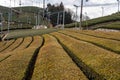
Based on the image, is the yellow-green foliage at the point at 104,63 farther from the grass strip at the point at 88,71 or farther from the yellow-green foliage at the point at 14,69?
the yellow-green foliage at the point at 14,69

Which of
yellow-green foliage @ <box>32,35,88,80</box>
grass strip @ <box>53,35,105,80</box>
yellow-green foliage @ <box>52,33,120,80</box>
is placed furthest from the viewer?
yellow-green foliage @ <box>32,35,88,80</box>

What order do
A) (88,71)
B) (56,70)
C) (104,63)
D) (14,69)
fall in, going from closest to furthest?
(88,71), (56,70), (104,63), (14,69)

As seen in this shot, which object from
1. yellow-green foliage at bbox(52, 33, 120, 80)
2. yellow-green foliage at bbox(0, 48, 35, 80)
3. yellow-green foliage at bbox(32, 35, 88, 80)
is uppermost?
yellow-green foliage at bbox(52, 33, 120, 80)

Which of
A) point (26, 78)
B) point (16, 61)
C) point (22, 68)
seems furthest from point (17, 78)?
point (16, 61)

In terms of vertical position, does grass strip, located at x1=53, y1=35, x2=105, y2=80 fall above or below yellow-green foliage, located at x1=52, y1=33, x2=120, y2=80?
below

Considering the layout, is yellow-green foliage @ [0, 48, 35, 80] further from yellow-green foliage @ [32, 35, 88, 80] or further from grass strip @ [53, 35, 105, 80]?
grass strip @ [53, 35, 105, 80]

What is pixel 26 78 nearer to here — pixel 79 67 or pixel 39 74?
pixel 39 74

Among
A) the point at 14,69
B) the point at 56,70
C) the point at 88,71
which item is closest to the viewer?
the point at 88,71

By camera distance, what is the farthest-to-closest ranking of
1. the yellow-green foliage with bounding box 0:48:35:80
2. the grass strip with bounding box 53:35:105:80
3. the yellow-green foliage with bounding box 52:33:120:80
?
the yellow-green foliage with bounding box 0:48:35:80
the grass strip with bounding box 53:35:105:80
the yellow-green foliage with bounding box 52:33:120:80

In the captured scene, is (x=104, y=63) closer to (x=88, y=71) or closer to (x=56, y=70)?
(x=88, y=71)

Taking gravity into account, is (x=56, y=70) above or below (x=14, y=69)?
above

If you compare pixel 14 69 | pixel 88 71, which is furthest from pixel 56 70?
pixel 14 69

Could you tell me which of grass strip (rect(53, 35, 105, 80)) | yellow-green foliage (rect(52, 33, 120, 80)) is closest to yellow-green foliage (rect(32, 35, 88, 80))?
grass strip (rect(53, 35, 105, 80))

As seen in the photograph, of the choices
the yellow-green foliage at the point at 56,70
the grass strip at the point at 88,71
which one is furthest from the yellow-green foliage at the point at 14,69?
the grass strip at the point at 88,71
